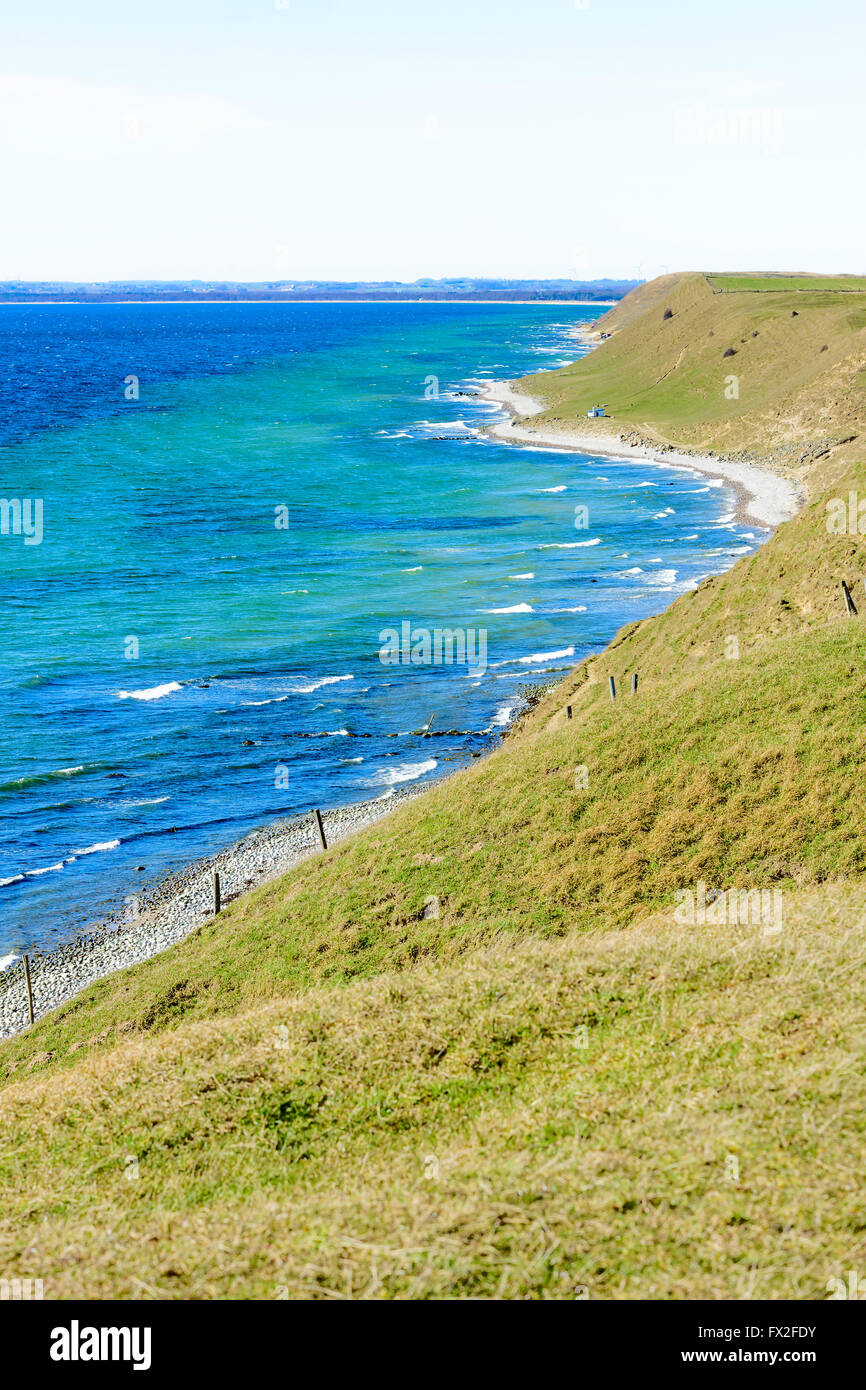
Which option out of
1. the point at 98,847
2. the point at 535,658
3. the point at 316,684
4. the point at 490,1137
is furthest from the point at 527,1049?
the point at 535,658

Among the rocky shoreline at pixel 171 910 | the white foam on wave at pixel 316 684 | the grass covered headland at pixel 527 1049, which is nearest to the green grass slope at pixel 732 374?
the white foam on wave at pixel 316 684

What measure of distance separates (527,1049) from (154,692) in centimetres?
4533

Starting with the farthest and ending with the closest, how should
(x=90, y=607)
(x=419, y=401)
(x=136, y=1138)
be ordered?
(x=419, y=401), (x=90, y=607), (x=136, y=1138)

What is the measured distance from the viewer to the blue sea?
1756 inches

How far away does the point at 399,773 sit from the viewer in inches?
1834

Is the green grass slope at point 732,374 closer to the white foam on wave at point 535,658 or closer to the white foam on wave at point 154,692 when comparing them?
the white foam on wave at point 535,658

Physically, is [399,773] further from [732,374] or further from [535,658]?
[732,374]

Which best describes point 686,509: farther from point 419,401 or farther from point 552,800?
point 419,401

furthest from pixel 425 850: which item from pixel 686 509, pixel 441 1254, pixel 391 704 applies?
pixel 686 509

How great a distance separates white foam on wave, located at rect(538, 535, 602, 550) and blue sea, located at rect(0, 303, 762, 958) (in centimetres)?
33

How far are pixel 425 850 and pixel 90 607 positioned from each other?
51.9m

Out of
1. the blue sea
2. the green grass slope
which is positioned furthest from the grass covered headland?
the green grass slope

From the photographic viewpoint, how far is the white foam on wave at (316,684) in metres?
57.7
